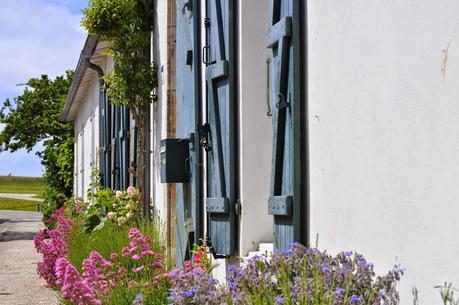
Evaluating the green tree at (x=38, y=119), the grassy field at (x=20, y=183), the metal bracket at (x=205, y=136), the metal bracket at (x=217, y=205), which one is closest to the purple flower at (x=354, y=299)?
the metal bracket at (x=217, y=205)

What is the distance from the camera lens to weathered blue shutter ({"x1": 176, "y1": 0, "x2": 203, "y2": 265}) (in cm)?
719

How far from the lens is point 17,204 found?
54.8m

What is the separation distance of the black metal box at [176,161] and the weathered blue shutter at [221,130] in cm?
120

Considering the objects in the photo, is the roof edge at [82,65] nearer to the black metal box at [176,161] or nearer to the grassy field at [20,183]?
the black metal box at [176,161]

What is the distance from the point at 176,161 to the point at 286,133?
3.15 m

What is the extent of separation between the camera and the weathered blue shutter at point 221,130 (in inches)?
238

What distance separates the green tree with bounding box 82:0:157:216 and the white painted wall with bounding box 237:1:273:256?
415 centimetres

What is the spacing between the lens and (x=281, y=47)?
15.8ft

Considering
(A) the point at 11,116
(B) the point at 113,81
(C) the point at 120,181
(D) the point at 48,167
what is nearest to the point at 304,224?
(B) the point at 113,81

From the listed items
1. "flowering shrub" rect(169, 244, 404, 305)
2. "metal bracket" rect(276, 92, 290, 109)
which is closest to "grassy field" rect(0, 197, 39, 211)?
"metal bracket" rect(276, 92, 290, 109)

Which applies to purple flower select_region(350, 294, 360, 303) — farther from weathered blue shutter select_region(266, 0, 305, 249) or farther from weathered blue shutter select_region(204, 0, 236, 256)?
weathered blue shutter select_region(204, 0, 236, 256)

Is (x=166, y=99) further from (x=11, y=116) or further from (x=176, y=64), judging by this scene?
(x=11, y=116)

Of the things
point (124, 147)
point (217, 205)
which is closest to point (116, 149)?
point (124, 147)

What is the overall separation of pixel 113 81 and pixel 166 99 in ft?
4.94
